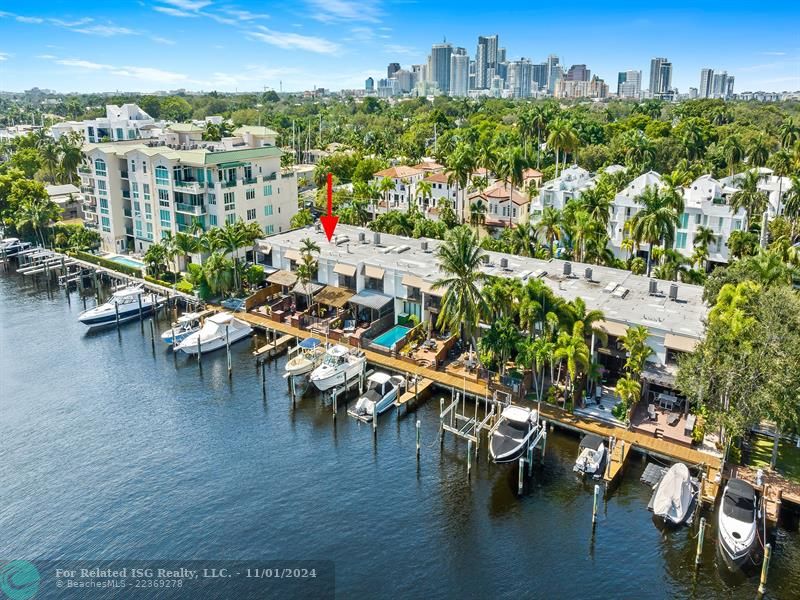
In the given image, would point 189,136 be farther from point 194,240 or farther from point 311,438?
point 311,438

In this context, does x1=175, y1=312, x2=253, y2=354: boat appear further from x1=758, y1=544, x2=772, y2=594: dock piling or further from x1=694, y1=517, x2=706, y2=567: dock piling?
x1=758, y1=544, x2=772, y2=594: dock piling

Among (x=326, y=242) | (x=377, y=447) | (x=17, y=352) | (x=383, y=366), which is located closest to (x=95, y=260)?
(x=17, y=352)

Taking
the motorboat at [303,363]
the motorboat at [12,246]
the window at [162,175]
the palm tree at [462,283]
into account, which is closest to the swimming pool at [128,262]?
the window at [162,175]

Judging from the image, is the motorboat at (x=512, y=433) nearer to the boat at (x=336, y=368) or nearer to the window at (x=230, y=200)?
the boat at (x=336, y=368)

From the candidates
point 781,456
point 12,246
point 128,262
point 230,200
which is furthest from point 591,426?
point 12,246

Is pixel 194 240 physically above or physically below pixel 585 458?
above

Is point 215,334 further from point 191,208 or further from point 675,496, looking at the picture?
point 675,496

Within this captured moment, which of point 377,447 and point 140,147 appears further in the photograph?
point 140,147

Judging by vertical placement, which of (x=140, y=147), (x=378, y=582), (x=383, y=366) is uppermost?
(x=140, y=147)
